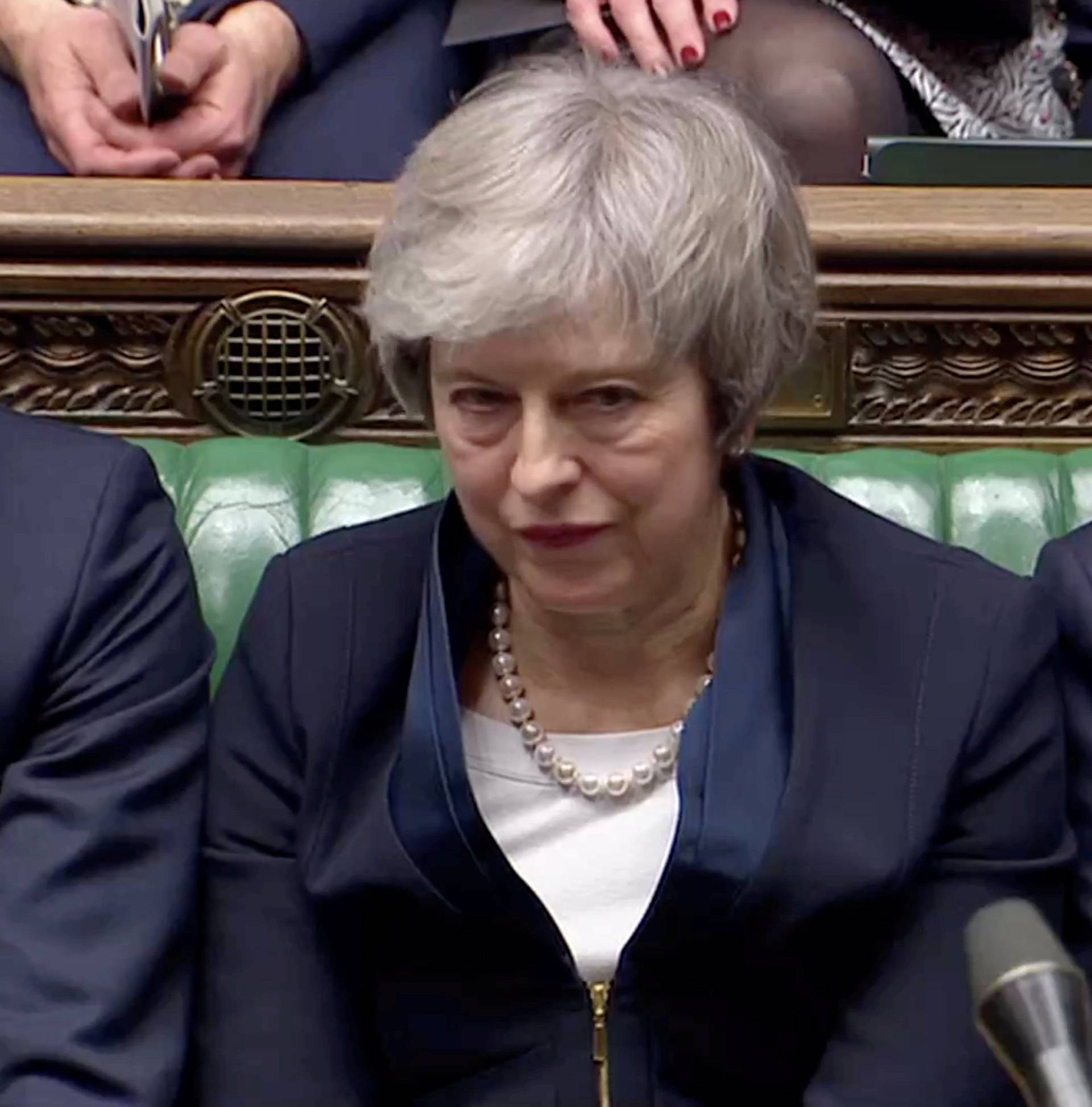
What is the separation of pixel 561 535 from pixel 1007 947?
1.65 feet

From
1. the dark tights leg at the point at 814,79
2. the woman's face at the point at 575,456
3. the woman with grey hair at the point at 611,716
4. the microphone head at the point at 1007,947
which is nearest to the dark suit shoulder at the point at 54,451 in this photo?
the woman with grey hair at the point at 611,716

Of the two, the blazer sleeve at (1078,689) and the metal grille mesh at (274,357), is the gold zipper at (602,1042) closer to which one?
the blazer sleeve at (1078,689)

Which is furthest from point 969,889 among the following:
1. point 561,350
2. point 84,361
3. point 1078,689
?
point 84,361

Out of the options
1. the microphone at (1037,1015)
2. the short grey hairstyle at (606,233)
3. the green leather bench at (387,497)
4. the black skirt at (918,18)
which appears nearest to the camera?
the microphone at (1037,1015)

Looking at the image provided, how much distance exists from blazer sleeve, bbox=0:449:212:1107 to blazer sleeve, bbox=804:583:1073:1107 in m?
0.36

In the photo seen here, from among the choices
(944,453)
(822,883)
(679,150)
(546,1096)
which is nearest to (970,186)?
(944,453)

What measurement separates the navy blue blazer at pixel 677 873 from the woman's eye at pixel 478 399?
0.42 ft

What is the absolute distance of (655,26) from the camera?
1.73 metres

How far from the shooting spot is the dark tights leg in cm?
173

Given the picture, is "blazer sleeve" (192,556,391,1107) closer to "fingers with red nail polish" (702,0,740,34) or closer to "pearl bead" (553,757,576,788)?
"pearl bead" (553,757,576,788)

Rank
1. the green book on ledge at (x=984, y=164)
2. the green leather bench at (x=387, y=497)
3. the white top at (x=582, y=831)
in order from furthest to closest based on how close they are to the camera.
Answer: the green book on ledge at (x=984, y=164) < the green leather bench at (x=387, y=497) < the white top at (x=582, y=831)

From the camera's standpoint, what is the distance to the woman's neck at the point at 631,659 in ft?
4.22

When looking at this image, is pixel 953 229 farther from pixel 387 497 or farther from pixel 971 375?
pixel 387 497

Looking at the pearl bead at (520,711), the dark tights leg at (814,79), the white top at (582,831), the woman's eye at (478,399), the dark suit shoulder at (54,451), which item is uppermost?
the woman's eye at (478,399)
